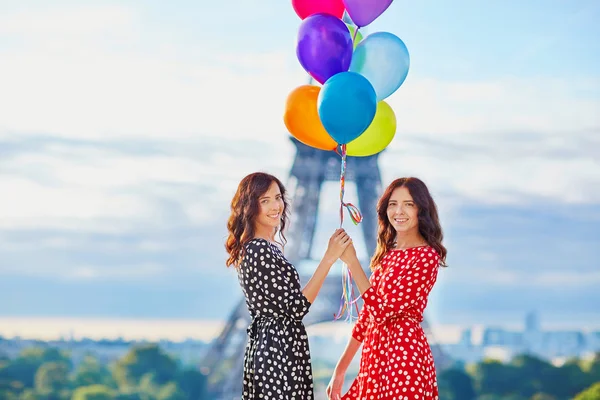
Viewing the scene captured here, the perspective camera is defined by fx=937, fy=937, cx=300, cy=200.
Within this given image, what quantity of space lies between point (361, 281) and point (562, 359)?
2417 centimetres

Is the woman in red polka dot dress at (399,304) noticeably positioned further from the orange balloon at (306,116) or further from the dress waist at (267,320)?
the orange balloon at (306,116)

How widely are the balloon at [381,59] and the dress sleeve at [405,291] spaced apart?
82cm

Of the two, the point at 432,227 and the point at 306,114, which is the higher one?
the point at 306,114

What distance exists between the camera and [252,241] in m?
3.51

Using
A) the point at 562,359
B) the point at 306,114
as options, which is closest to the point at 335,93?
the point at 306,114

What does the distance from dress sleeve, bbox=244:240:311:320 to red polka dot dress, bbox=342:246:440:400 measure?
260 millimetres

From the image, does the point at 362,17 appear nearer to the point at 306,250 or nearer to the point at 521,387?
the point at 306,250

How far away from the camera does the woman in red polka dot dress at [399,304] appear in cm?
339

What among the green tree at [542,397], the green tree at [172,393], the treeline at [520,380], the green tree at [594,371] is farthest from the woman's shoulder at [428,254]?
the green tree at [594,371]

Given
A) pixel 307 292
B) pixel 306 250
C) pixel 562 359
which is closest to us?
pixel 307 292

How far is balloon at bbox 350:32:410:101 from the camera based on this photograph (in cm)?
389

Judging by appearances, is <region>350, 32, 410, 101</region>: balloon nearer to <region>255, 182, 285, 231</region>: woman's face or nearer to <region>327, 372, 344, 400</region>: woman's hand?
<region>255, 182, 285, 231</region>: woman's face

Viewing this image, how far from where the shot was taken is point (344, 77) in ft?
12.0

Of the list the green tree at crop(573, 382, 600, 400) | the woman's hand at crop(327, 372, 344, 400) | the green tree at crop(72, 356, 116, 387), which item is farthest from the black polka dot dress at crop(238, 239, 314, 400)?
the green tree at crop(72, 356, 116, 387)
